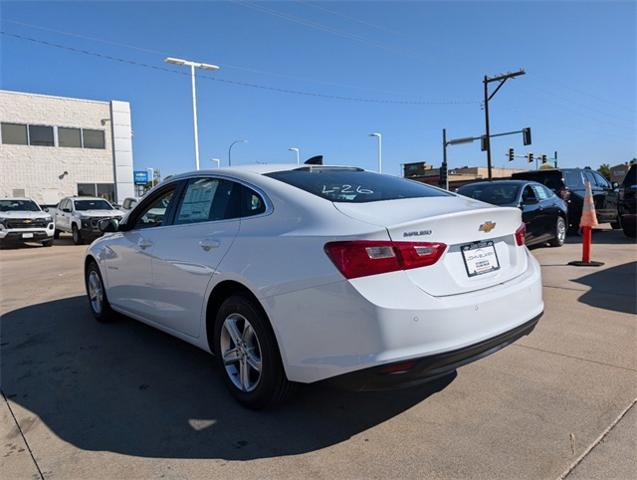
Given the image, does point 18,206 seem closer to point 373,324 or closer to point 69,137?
point 69,137

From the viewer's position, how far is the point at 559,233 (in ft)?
34.4

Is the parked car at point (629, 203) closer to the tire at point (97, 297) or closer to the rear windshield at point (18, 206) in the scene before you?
the tire at point (97, 297)

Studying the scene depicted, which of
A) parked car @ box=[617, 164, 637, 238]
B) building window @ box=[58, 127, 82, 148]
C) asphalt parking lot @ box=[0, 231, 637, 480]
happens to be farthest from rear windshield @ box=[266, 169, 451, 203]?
building window @ box=[58, 127, 82, 148]

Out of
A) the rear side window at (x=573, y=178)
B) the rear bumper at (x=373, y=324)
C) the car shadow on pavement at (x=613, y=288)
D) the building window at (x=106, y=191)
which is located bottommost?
the car shadow on pavement at (x=613, y=288)

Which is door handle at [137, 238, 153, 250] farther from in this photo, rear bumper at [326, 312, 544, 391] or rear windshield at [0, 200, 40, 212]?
rear windshield at [0, 200, 40, 212]

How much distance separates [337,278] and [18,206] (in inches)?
706

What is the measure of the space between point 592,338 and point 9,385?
4.89 meters

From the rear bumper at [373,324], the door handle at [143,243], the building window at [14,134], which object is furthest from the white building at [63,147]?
the rear bumper at [373,324]

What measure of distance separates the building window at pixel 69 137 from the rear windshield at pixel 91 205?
1512 centimetres

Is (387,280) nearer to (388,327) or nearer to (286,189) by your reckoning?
(388,327)

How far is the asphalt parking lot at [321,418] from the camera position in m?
2.58

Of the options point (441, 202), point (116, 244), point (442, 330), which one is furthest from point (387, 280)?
point (116, 244)

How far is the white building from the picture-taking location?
94.5ft

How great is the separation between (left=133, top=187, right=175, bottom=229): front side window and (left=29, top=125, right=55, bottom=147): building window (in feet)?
97.4
